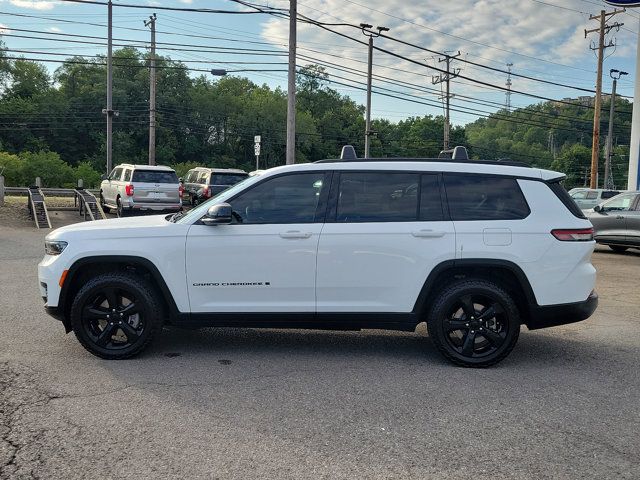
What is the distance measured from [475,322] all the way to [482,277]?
0.43m

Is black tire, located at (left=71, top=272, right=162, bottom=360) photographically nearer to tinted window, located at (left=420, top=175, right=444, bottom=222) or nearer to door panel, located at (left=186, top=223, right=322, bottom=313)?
door panel, located at (left=186, top=223, right=322, bottom=313)

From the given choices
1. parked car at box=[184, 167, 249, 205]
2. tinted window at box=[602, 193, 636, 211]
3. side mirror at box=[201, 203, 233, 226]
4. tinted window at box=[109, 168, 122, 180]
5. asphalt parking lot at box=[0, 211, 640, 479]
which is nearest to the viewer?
asphalt parking lot at box=[0, 211, 640, 479]

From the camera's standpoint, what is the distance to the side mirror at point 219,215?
504 centimetres

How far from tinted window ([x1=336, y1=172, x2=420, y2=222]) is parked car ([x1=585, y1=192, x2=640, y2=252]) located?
11.6 meters

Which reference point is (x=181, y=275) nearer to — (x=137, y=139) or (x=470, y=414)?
(x=470, y=414)

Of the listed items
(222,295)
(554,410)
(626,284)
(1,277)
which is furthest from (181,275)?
(626,284)

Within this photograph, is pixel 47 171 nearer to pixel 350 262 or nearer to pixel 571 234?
pixel 350 262

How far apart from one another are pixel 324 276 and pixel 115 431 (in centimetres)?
215

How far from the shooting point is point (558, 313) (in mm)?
5215

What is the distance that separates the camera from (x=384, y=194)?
17.3 feet

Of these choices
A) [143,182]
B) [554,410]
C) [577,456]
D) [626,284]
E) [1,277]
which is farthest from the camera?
[143,182]

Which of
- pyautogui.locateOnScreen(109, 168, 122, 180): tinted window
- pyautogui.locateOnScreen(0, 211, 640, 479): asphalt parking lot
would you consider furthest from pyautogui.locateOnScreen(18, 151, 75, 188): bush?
pyautogui.locateOnScreen(0, 211, 640, 479): asphalt parking lot

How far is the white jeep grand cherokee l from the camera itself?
5.14 m

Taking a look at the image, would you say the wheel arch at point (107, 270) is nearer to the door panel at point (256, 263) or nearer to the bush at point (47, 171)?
the door panel at point (256, 263)
